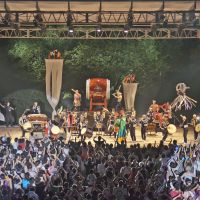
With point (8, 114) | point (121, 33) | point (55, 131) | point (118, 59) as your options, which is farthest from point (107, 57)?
point (55, 131)

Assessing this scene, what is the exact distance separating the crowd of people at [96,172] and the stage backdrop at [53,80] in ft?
24.7

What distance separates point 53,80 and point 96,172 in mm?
10412

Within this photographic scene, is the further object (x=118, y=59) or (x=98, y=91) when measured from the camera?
(x=118, y=59)

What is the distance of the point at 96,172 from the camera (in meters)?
11.5

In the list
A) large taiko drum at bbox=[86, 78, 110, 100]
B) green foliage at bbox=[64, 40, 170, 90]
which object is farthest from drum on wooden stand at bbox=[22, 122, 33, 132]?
green foliage at bbox=[64, 40, 170, 90]

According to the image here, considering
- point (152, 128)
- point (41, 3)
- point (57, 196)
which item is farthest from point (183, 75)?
point (57, 196)

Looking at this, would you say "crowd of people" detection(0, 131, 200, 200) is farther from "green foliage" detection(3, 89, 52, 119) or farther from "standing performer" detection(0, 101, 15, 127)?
"green foliage" detection(3, 89, 52, 119)

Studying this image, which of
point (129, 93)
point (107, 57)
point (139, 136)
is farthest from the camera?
point (107, 57)

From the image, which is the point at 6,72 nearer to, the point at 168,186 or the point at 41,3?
the point at 41,3

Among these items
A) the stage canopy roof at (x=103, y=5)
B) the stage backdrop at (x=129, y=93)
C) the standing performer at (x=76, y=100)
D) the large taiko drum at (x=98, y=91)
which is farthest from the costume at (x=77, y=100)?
the stage canopy roof at (x=103, y=5)

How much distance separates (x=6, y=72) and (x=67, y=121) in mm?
5862

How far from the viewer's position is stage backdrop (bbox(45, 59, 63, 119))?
2150 cm

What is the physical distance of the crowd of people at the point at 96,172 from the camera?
1015cm

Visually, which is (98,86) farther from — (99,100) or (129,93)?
(129,93)
